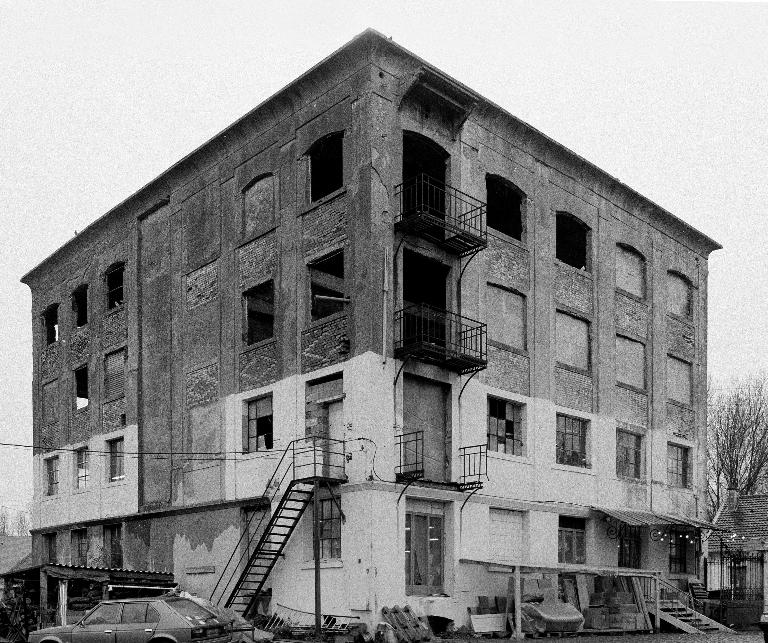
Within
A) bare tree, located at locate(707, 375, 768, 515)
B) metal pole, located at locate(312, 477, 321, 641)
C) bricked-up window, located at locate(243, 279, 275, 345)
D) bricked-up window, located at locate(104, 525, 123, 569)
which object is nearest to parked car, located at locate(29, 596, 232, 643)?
metal pole, located at locate(312, 477, 321, 641)

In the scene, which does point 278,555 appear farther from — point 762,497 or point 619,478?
point 762,497

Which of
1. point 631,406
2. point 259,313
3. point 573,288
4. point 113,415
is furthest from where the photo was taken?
point 113,415

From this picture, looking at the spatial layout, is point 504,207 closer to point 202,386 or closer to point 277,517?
point 202,386


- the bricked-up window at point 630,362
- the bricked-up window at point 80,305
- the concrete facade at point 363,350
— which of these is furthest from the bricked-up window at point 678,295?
the bricked-up window at point 80,305

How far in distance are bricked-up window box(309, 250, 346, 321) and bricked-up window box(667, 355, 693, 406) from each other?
1493 centimetres

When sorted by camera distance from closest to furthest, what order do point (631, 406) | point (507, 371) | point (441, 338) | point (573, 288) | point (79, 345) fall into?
point (441, 338)
point (507, 371)
point (573, 288)
point (631, 406)
point (79, 345)

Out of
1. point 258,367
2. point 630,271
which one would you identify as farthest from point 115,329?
point 630,271

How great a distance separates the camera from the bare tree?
Answer: 61.5 metres

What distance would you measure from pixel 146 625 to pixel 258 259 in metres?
12.8

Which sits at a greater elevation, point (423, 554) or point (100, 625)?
point (423, 554)

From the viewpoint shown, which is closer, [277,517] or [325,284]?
[277,517]

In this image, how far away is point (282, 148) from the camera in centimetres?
Answer: 2962

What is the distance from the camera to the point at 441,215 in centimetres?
2769

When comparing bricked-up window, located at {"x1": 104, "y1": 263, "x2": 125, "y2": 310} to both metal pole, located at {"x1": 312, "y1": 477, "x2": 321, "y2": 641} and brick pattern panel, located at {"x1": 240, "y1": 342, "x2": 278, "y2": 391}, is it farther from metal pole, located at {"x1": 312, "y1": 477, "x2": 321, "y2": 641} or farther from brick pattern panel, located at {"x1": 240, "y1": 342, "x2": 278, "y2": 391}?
metal pole, located at {"x1": 312, "y1": 477, "x2": 321, "y2": 641}
